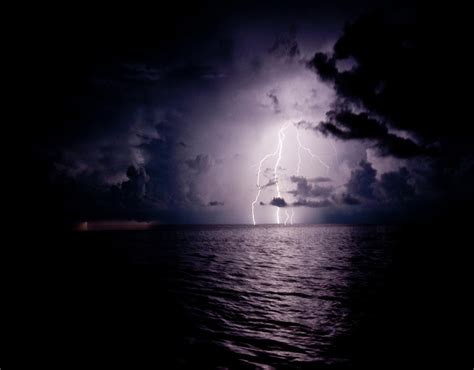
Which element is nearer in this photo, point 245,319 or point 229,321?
point 229,321

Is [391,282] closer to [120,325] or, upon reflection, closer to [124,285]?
[120,325]

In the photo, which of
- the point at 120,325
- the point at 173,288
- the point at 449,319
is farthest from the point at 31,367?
the point at 449,319

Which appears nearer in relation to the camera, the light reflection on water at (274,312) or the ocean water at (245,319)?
the ocean water at (245,319)

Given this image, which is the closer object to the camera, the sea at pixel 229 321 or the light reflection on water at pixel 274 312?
the sea at pixel 229 321

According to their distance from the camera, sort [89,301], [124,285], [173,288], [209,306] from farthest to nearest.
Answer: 1. [124,285]
2. [173,288]
3. [89,301]
4. [209,306]

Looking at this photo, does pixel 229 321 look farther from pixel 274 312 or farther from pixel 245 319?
pixel 274 312

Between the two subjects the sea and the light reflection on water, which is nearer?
the sea

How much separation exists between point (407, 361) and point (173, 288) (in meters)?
13.4

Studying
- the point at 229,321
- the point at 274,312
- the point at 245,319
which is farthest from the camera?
the point at 274,312

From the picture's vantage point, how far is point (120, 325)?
34.2ft

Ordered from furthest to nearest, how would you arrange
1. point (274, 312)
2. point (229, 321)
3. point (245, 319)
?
point (274, 312)
point (245, 319)
point (229, 321)

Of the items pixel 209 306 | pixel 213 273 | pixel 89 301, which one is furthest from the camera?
pixel 213 273

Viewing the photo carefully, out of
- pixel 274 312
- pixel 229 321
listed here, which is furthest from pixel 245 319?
pixel 274 312

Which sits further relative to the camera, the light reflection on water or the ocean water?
the light reflection on water
